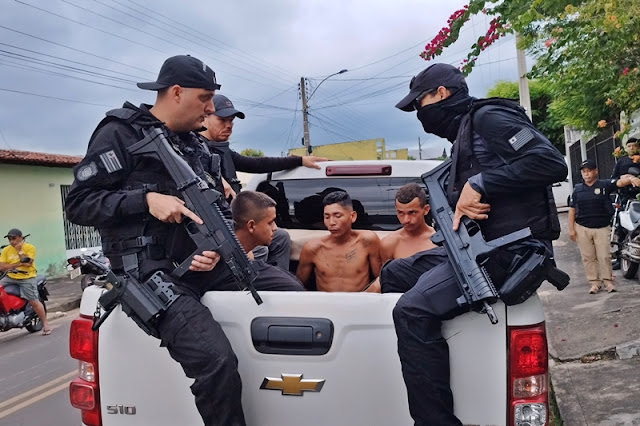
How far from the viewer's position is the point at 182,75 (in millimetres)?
2545

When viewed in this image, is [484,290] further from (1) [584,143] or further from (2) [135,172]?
(1) [584,143]

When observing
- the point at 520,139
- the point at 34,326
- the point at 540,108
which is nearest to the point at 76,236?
the point at 34,326

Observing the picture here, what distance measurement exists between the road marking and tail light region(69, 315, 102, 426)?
10.6ft

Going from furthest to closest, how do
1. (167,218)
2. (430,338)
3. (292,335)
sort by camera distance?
1. (167,218)
2. (292,335)
3. (430,338)

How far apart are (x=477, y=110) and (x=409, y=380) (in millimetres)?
1069

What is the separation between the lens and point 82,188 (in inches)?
95.1

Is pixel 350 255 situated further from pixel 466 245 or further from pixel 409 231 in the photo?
pixel 466 245

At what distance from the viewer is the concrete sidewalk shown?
401 cm

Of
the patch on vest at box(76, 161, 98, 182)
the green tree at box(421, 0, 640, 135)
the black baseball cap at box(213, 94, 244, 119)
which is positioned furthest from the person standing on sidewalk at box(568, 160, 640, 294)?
the patch on vest at box(76, 161, 98, 182)

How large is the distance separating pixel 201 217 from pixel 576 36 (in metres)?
4.96

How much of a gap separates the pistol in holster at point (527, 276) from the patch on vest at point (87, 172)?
1.62m

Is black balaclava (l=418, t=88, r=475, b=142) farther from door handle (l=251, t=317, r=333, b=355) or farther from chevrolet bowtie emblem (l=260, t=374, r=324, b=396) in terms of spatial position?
chevrolet bowtie emblem (l=260, t=374, r=324, b=396)

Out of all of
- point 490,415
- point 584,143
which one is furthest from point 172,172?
point 584,143

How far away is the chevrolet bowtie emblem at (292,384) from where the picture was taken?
2096mm
